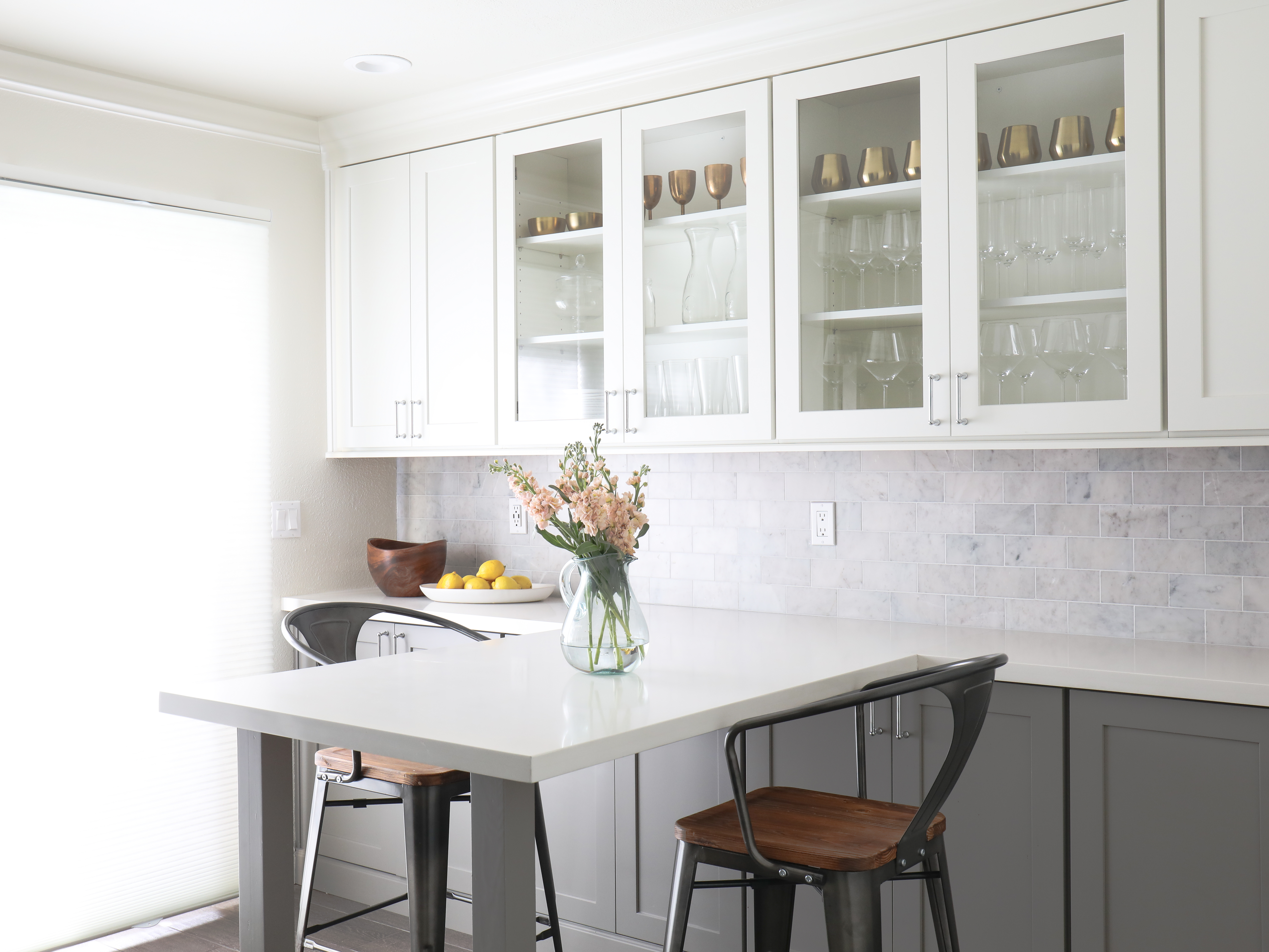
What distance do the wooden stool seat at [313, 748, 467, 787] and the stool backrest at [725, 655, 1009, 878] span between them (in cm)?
68

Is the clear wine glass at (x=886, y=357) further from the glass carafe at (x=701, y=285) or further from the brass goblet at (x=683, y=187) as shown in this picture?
the brass goblet at (x=683, y=187)

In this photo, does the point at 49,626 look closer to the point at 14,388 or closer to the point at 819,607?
the point at 14,388

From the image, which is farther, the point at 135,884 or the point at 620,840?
the point at 135,884

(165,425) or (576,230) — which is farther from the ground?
(576,230)

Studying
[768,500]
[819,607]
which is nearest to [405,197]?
[768,500]

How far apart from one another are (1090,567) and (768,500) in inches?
35.1

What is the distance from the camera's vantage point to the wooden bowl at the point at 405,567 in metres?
3.59

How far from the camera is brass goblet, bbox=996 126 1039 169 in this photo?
97.0 inches

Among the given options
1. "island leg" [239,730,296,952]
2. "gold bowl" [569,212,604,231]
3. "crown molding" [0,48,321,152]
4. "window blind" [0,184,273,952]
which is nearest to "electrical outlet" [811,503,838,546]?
"gold bowl" [569,212,604,231]

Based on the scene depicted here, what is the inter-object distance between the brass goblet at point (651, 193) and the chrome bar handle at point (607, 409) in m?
0.48

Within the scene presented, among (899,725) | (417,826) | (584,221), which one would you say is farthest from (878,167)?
(417,826)

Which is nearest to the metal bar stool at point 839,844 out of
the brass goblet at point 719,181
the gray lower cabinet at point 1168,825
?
the gray lower cabinet at point 1168,825

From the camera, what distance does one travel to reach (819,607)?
10.2ft

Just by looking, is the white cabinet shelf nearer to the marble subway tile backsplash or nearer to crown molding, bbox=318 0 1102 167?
crown molding, bbox=318 0 1102 167
